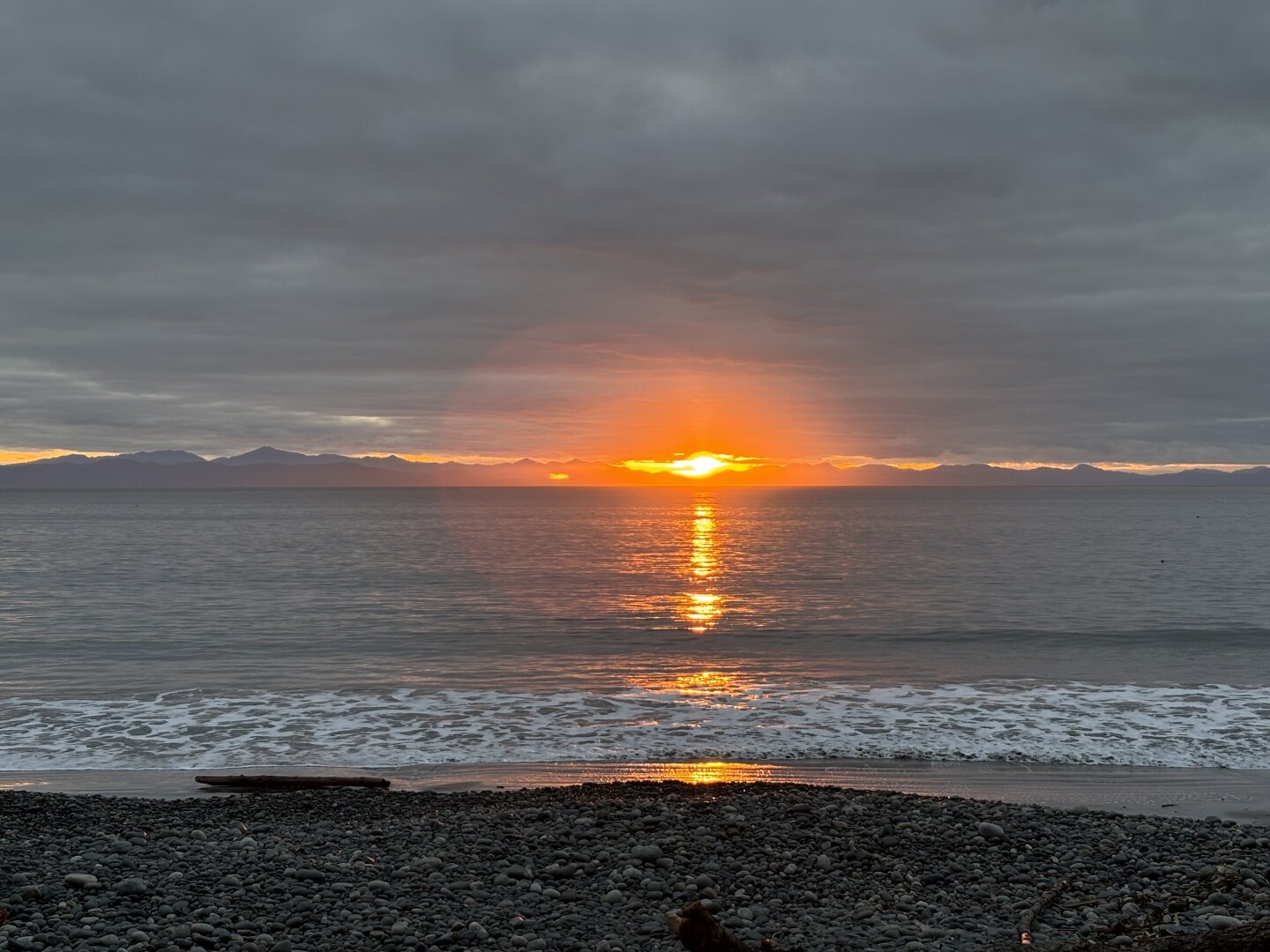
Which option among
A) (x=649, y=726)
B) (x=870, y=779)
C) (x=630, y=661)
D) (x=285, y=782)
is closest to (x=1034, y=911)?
(x=870, y=779)

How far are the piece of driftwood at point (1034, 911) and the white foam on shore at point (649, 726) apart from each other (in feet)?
23.9

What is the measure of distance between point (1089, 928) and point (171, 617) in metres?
36.3

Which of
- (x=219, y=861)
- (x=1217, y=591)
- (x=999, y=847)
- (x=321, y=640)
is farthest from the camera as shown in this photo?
(x=1217, y=591)

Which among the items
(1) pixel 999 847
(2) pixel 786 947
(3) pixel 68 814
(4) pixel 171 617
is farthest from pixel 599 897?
(4) pixel 171 617

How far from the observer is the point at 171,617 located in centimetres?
3750

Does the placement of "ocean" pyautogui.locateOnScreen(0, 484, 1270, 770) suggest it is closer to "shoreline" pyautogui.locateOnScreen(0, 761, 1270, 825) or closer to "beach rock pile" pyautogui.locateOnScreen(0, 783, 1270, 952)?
"shoreline" pyautogui.locateOnScreen(0, 761, 1270, 825)

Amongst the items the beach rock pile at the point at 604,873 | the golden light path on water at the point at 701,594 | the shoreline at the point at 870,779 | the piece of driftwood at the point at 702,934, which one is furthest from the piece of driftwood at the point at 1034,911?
the golden light path on water at the point at 701,594

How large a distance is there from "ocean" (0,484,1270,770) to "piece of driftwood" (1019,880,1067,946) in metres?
7.35

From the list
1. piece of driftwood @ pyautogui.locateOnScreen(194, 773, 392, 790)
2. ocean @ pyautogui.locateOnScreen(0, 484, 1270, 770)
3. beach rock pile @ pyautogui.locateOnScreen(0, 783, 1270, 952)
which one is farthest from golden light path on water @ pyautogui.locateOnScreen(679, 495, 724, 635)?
beach rock pile @ pyautogui.locateOnScreen(0, 783, 1270, 952)

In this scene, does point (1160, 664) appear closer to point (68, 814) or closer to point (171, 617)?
point (68, 814)

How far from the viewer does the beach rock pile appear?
8414 millimetres

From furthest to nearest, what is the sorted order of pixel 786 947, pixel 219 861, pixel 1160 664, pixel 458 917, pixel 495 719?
pixel 1160 664, pixel 495 719, pixel 219 861, pixel 458 917, pixel 786 947

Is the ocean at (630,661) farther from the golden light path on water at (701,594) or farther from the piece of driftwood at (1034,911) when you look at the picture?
the piece of driftwood at (1034,911)

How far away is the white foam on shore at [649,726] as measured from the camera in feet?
56.6
